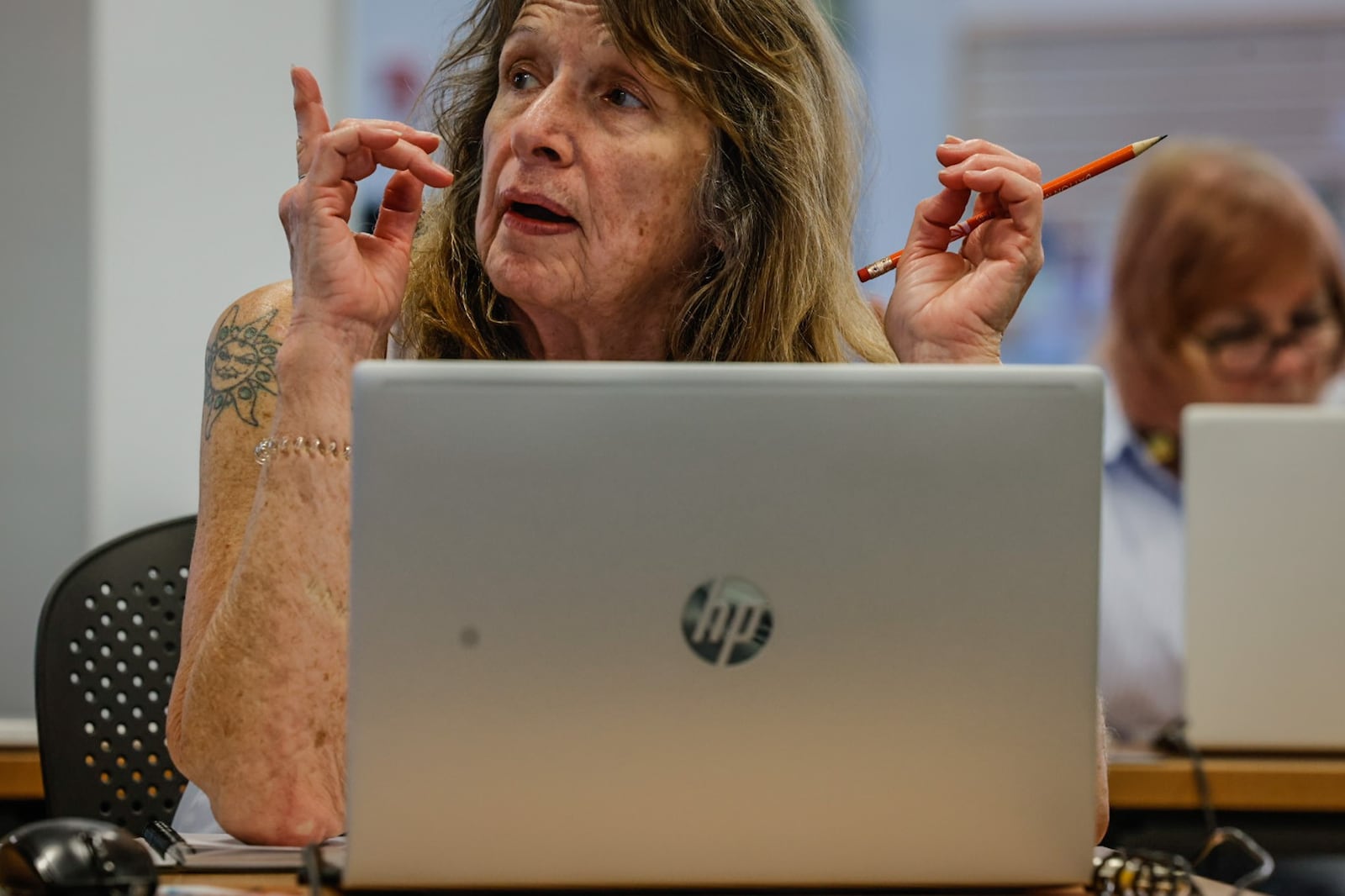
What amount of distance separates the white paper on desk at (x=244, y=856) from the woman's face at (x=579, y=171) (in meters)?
0.54

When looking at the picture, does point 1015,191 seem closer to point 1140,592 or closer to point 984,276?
point 984,276

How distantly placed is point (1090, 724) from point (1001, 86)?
3819 mm

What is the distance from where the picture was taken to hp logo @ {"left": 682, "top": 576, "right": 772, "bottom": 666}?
2.63 ft

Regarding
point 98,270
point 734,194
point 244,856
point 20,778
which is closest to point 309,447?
point 244,856

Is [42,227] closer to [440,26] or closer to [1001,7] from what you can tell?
[440,26]

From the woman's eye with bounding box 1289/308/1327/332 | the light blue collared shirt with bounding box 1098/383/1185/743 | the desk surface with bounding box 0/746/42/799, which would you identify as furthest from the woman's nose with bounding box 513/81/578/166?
the woman's eye with bounding box 1289/308/1327/332

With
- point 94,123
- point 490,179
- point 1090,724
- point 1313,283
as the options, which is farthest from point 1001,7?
point 1090,724

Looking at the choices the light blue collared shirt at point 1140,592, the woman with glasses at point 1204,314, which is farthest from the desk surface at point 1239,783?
the woman with glasses at point 1204,314

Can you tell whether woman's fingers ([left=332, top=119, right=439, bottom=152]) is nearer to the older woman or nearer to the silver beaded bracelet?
the older woman

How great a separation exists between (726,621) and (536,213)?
0.69m

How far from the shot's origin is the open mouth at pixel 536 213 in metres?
1.40

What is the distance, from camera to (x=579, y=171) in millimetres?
1396

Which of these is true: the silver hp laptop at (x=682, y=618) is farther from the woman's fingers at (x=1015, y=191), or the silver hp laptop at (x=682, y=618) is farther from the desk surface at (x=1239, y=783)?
the desk surface at (x=1239, y=783)

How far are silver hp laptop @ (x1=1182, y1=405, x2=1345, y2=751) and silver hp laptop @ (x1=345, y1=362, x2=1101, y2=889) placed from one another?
122cm
